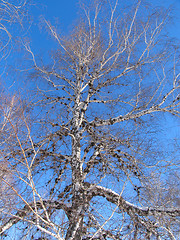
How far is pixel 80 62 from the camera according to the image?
6031 millimetres

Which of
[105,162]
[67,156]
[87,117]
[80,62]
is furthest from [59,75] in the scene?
[105,162]

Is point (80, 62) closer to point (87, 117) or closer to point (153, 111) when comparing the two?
point (87, 117)

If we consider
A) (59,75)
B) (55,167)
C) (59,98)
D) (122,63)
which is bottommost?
(55,167)

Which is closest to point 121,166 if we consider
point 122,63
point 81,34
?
point 122,63

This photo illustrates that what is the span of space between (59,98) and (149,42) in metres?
2.97

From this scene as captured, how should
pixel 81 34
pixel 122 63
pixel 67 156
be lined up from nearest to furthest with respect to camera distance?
pixel 67 156 < pixel 122 63 < pixel 81 34

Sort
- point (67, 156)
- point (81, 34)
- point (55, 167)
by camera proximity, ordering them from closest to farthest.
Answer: point (55, 167), point (67, 156), point (81, 34)

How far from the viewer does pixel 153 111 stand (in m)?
5.04

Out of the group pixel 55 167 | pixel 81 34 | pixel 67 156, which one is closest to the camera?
pixel 55 167

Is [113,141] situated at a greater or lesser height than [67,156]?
greater

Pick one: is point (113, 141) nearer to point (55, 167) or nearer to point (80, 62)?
point (55, 167)

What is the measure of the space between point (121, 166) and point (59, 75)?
346 centimetres

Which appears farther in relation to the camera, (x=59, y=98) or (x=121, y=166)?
(x=59, y=98)

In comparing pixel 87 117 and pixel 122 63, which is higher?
pixel 122 63
